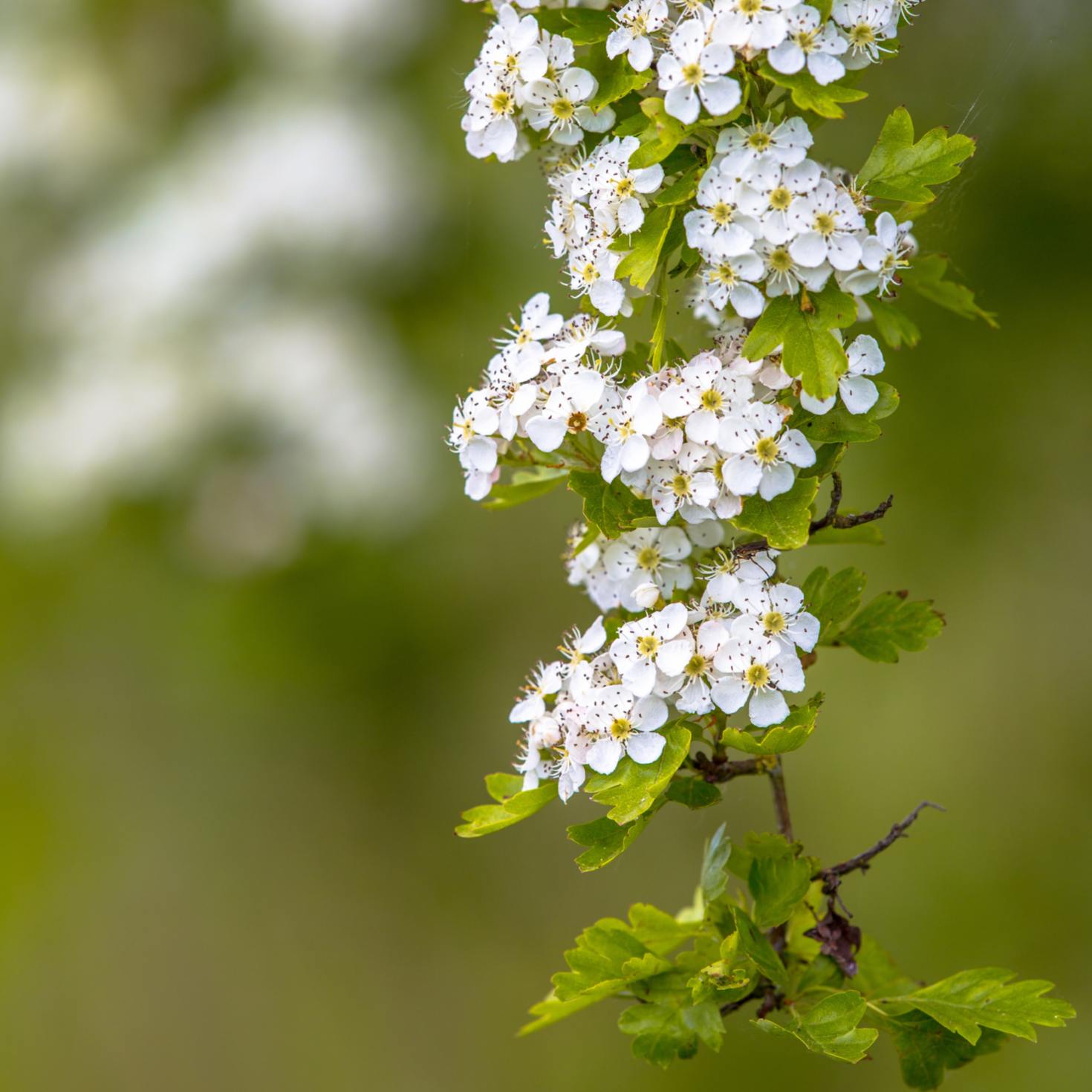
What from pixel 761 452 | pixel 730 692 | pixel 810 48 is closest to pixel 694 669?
pixel 730 692

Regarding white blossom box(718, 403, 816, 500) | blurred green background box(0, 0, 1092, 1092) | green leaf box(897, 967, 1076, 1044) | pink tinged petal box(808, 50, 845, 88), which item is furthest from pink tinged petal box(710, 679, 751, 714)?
blurred green background box(0, 0, 1092, 1092)

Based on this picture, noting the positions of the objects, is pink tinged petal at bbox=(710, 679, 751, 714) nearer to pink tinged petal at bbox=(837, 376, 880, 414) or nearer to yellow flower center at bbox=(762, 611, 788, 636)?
yellow flower center at bbox=(762, 611, 788, 636)

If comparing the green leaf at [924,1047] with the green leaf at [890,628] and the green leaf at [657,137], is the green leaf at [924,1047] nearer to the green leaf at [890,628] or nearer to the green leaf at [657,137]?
the green leaf at [890,628]

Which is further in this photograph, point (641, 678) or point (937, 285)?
point (937, 285)

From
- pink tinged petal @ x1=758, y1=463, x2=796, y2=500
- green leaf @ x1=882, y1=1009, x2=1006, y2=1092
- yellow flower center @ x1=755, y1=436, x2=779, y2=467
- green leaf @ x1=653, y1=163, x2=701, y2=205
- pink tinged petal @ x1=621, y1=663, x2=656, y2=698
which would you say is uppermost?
green leaf @ x1=653, y1=163, x2=701, y2=205

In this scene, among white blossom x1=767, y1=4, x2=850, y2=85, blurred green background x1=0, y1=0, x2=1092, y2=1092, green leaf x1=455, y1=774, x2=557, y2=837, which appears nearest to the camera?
white blossom x1=767, y1=4, x2=850, y2=85

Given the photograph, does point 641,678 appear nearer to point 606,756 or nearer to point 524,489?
point 606,756
